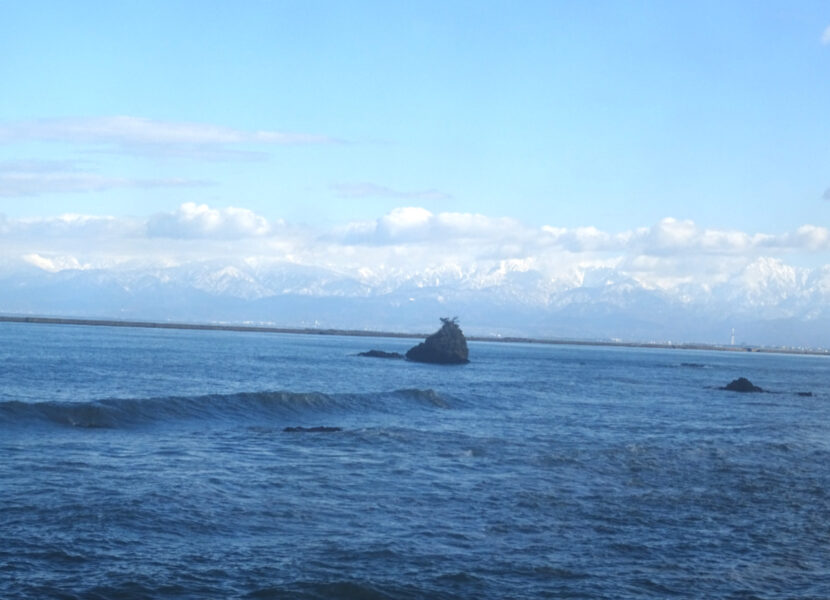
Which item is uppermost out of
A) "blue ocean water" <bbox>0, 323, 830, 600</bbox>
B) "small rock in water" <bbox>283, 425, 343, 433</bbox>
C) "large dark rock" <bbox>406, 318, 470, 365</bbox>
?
"large dark rock" <bbox>406, 318, 470, 365</bbox>

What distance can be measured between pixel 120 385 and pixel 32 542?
142ft

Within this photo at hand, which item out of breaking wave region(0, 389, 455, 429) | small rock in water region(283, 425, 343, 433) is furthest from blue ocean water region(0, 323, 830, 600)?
small rock in water region(283, 425, 343, 433)

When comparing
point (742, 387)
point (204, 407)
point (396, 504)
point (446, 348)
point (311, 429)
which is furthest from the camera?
point (446, 348)

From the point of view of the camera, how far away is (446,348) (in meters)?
130

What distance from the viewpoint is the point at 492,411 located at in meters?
55.9

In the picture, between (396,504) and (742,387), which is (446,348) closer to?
(742,387)

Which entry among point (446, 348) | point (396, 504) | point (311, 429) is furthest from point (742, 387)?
point (396, 504)

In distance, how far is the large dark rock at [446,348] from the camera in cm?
12950

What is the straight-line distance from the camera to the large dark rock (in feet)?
425

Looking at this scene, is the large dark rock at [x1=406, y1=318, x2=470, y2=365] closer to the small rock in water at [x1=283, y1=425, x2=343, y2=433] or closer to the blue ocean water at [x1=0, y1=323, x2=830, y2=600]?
the blue ocean water at [x1=0, y1=323, x2=830, y2=600]

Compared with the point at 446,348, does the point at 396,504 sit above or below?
below

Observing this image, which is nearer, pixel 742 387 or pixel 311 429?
pixel 311 429

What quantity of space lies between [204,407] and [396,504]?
2576 cm

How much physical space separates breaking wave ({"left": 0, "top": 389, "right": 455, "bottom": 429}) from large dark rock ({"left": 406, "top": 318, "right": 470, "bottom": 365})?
6632cm
